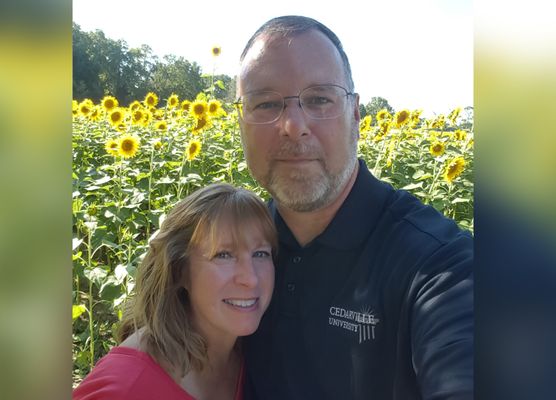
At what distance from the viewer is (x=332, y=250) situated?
4.24 ft

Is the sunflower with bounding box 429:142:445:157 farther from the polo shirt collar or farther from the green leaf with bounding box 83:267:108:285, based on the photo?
the green leaf with bounding box 83:267:108:285

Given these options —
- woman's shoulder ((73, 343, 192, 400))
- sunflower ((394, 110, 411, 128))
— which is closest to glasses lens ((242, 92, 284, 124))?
woman's shoulder ((73, 343, 192, 400))

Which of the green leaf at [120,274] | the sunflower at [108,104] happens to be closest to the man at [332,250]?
the green leaf at [120,274]

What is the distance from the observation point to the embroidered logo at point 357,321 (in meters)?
1.14

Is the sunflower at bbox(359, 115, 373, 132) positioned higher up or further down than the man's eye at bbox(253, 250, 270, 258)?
higher up

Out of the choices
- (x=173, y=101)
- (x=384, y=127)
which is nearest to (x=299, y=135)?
(x=384, y=127)

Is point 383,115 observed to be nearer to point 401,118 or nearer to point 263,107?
point 401,118

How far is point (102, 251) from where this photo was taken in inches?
120

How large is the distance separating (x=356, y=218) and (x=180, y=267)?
0.47 m

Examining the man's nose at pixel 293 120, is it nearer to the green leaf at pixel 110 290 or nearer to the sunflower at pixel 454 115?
the green leaf at pixel 110 290

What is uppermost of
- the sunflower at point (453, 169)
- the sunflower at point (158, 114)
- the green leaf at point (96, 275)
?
the sunflower at point (158, 114)

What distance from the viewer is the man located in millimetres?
1073

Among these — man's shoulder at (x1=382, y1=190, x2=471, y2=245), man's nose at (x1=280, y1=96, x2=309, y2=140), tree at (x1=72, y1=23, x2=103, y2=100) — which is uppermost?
tree at (x1=72, y1=23, x2=103, y2=100)

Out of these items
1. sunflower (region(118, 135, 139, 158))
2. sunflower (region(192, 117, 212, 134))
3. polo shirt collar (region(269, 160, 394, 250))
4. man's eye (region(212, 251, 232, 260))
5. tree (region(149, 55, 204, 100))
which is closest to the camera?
polo shirt collar (region(269, 160, 394, 250))
